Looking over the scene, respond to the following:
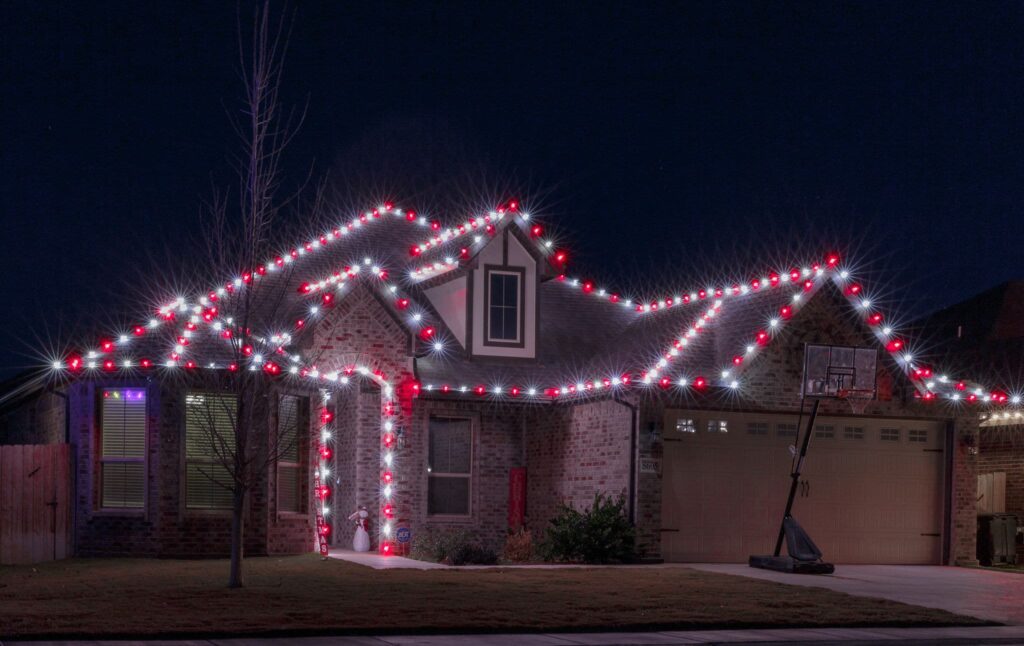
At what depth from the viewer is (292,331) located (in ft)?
64.1

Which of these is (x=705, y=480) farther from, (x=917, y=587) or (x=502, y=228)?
(x=502, y=228)

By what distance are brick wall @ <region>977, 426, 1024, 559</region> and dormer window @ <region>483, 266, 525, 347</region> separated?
10107mm

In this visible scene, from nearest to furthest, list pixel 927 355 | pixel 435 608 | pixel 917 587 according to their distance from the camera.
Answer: pixel 435 608 → pixel 917 587 → pixel 927 355

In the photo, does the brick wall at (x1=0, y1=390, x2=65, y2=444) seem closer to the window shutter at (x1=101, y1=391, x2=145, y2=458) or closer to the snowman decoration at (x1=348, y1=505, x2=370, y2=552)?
the window shutter at (x1=101, y1=391, x2=145, y2=458)

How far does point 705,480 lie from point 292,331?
7.09m

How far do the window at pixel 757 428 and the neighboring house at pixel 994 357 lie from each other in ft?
16.2

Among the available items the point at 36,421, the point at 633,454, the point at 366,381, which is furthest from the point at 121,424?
the point at 633,454

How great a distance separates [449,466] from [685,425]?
4578 millimetres

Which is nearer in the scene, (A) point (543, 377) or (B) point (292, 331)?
(B) point (292, 331)

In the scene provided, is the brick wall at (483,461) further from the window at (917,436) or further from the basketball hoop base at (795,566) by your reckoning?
the window at (917,436)

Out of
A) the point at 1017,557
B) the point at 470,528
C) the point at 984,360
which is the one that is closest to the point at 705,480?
the point at 470,528

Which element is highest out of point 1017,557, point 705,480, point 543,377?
point 543,377

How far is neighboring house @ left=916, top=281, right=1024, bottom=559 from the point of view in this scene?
2448 cm

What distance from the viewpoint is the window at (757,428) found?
67.5ft
